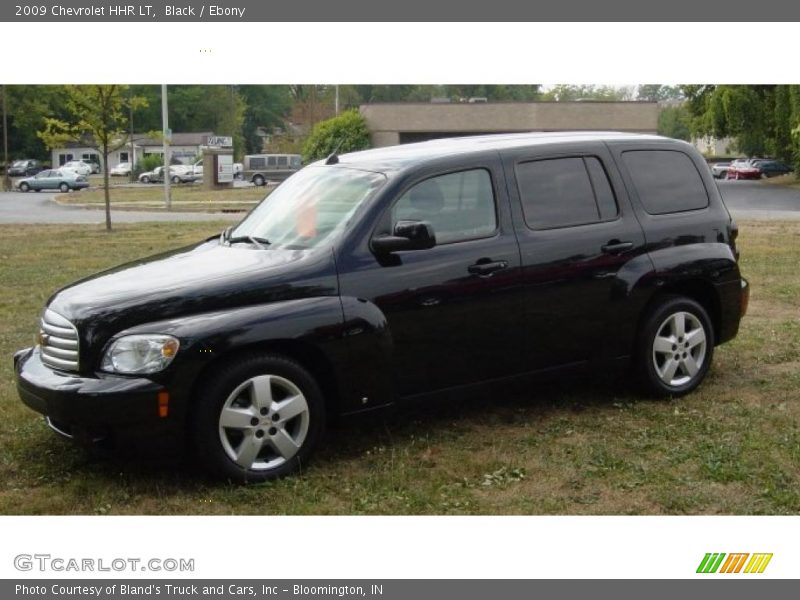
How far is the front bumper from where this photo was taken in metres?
4.91

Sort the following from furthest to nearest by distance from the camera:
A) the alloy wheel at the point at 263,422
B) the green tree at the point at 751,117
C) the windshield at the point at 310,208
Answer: the green tree at the point at 751,117
the windshield at the point at 310,208
the alloy wheel at the point at 263,422

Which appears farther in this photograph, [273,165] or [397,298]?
[273,165]

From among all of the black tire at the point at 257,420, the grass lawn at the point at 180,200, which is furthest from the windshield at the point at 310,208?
the grass lawn at the point at 180,200

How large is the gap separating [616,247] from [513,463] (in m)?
1.69

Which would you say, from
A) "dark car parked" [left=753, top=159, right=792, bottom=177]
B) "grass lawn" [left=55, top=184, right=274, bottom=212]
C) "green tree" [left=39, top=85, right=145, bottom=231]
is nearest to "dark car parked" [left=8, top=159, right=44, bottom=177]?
"grass lawn" [left=55, top=184, right=274, bottom=212]

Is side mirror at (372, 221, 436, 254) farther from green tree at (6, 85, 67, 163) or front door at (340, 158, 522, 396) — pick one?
green tree at (6, 85, 67, 163)

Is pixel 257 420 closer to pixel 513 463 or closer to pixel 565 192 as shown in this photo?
pixel 513 463

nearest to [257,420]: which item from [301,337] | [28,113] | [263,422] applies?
[263,422]

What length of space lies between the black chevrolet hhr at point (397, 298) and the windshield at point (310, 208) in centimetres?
2

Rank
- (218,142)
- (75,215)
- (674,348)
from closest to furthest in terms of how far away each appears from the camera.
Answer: (674,348) < (75,215) < (218,142)

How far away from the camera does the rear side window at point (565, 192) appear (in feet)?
20.5

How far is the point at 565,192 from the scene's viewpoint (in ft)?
21.0

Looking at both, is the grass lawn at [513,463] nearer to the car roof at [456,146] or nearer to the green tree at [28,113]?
the car roof at [456,146]

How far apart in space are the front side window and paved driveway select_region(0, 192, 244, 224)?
72.7ft
